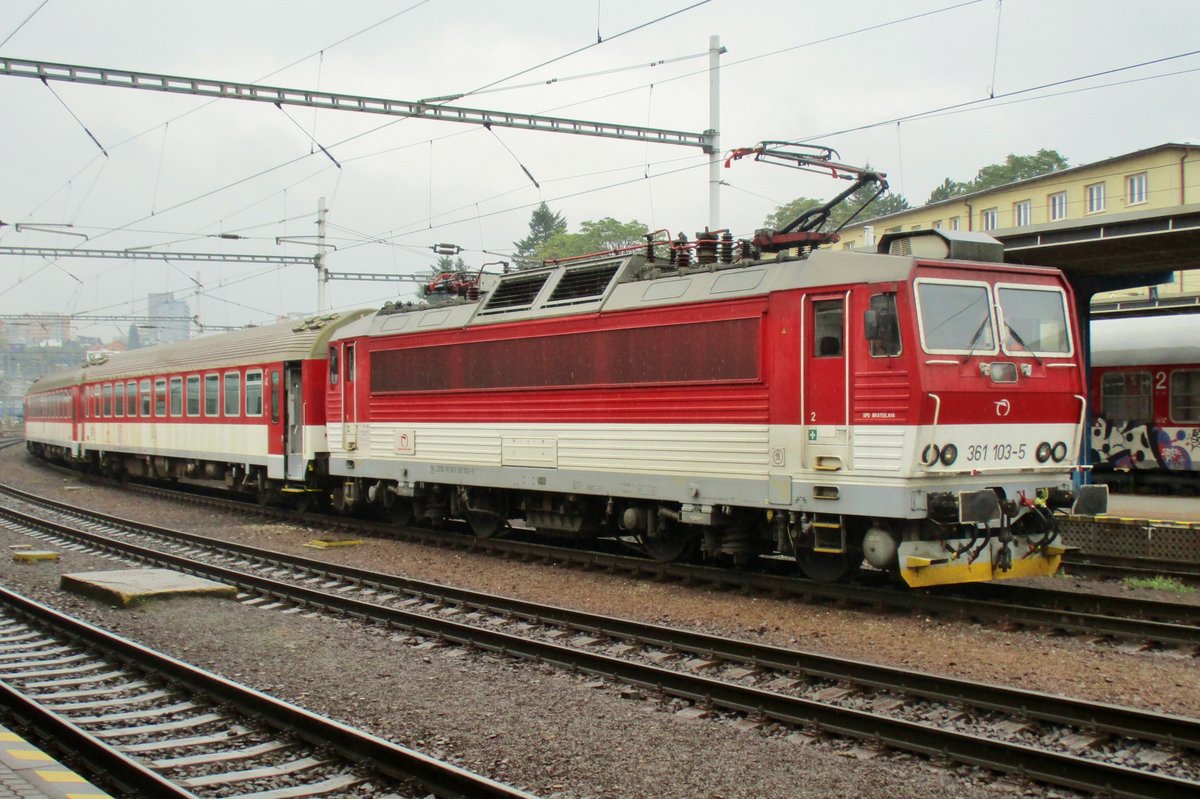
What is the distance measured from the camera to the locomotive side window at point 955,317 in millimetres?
10812

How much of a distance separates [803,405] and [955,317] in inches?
71.3

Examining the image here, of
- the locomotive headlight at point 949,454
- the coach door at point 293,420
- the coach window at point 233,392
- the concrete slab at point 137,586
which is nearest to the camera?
the locomotive headlight at point 949,454

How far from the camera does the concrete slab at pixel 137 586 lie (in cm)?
1221

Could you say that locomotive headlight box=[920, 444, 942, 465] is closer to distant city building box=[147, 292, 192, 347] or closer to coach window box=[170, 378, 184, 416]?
coach window box=[170, 378, 184, 416]

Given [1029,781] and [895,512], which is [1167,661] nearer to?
[895,512]

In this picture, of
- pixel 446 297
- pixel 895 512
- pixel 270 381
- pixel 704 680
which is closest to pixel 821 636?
pixel 895 512

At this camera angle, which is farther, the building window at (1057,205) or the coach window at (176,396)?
the building window at (1057,205)

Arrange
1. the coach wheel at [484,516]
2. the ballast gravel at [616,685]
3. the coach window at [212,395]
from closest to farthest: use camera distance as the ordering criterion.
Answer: the ballast gravel at [616,685] < the coach wheel at [484,516] < the coach window at [212,395]

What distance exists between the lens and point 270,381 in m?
22.4

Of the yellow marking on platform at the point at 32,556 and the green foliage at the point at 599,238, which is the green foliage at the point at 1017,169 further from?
the yellow marking on platform at the point at 32,556

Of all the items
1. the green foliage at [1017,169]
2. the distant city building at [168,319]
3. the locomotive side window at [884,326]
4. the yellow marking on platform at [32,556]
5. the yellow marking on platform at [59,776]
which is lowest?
the yellow marking on platform at [32,556]

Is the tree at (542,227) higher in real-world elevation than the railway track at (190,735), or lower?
higher

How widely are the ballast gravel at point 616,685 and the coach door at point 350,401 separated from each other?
19.4 ft

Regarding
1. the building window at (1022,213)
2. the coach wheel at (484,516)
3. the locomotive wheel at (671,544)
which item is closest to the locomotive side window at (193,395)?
the coach wheel at (484,516)
